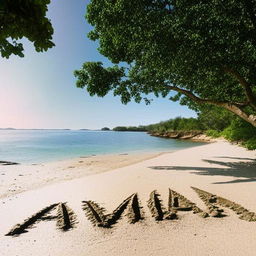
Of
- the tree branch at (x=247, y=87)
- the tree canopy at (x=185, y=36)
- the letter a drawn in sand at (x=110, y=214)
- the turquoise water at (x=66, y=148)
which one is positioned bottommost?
the turquoise water at (x=66, y=148)

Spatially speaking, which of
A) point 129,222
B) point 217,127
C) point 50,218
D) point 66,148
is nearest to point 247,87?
point 129,222

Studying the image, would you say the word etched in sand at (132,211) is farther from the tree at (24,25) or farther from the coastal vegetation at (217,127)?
the coastal vegetation at (217,127)

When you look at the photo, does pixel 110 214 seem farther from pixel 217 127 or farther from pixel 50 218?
pixel 217 127

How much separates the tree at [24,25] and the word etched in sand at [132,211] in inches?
170

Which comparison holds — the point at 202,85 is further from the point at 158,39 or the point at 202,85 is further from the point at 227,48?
the point at 158,39

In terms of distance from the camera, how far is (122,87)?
1602 centimetres

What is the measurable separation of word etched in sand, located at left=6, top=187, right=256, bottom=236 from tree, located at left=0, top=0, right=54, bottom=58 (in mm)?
4316

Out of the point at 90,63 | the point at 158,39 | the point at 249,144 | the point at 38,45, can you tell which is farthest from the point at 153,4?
the point at 249,144

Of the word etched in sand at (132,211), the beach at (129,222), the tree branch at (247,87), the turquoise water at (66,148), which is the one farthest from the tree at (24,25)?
the turquoise water at (66,148)

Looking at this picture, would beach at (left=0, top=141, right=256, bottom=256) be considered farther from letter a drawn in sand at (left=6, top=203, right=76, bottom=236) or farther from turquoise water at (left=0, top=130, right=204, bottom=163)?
turquoise water at (left=0, top=130, right=204, bottom=163)

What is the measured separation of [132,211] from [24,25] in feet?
17.9

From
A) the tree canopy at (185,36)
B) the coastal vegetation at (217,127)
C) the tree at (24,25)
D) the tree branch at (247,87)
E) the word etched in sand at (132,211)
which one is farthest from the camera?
the coastal vegetation at (217,127)

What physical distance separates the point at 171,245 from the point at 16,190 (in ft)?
31.7

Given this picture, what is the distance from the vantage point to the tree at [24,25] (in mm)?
2941
